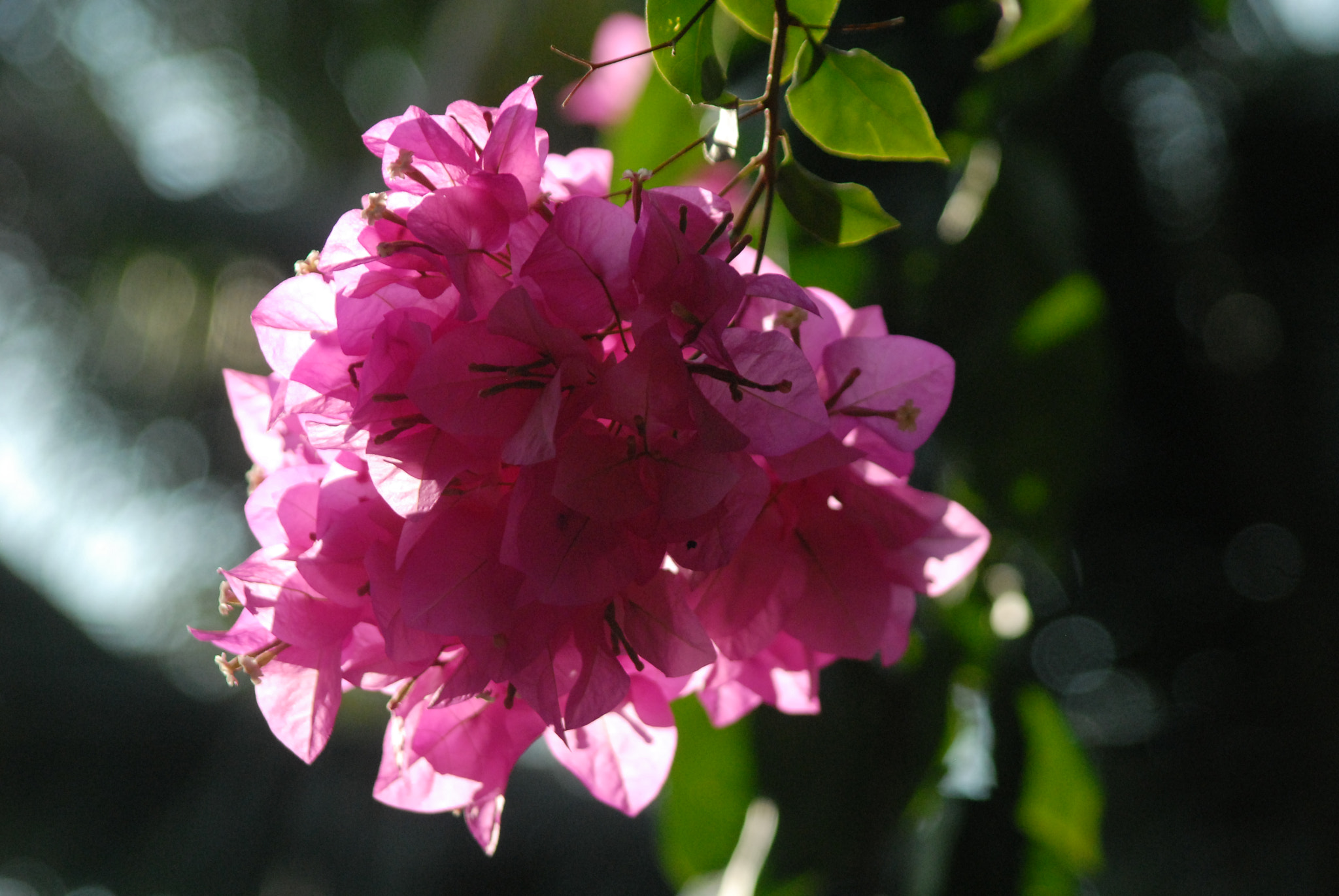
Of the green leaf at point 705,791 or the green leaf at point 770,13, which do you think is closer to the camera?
the green leaf at point 770,13

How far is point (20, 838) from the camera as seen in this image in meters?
3.16

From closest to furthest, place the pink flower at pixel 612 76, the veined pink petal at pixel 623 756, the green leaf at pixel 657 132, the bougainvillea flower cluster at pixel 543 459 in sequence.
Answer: the bougainvillea flower cluster at pixel 543 459 < the veined pink petal at pixel 623 756 < the green leaf at pixel 657 132 < the pink flower at pixel 612 76

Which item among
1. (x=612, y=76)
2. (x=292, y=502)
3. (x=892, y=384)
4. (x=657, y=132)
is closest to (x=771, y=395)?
(x=892, y=384)

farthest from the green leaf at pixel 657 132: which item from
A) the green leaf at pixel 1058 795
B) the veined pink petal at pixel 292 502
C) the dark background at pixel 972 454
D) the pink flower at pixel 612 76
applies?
the green leaf at pixel 1058 795

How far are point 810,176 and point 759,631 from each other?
198 mm

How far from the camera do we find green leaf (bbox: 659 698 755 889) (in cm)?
69

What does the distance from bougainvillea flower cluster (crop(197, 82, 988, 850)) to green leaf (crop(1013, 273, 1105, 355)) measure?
1.01 feet

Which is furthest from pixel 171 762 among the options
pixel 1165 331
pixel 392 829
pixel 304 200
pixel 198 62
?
pixel 1165 331

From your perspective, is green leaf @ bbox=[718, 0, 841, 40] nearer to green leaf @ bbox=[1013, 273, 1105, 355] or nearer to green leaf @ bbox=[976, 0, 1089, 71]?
green leaf @ bbox=[976, 0, 1089, 71]

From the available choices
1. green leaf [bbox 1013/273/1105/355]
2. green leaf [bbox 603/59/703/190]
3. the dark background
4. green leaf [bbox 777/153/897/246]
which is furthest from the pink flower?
green leaf [bbox 777/153/897/246]

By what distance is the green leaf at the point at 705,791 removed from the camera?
690 millimetres

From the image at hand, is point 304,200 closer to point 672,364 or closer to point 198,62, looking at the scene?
point 198,62

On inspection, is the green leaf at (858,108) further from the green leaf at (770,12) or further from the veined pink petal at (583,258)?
the veined pink petal at (583,258)

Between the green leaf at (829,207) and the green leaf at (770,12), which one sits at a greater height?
the green leaf at (770,12)
